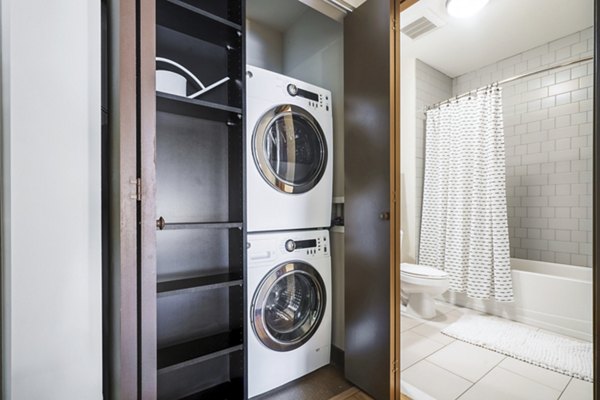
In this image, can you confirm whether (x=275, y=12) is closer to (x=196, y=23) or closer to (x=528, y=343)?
(x=196, y=23)

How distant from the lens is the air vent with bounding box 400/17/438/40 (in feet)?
7.74

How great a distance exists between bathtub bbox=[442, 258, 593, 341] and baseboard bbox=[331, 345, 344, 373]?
1.78 m

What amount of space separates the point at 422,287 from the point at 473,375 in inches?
30.4

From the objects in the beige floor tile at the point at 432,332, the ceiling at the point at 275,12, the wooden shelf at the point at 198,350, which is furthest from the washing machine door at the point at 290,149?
the beige floor tile at the point at 432,332

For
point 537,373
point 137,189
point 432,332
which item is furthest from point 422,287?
point 137,189

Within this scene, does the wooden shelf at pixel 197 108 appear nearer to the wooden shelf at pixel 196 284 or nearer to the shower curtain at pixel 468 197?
the wooden shelf at pixel 196 284

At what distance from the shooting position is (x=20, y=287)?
2.09ft

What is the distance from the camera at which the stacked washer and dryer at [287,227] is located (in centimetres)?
145

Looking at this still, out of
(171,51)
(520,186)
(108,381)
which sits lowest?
(108,381)

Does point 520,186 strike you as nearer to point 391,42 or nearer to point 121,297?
point 391,42

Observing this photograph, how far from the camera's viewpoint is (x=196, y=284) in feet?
3.87

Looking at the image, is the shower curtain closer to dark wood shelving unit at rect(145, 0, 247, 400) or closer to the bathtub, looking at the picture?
the bathtub

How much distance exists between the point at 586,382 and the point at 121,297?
94.8 inches

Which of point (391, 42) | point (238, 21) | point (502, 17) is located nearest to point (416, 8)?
point (502, 17)
